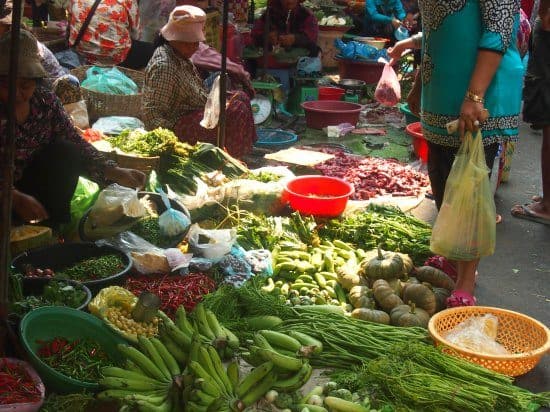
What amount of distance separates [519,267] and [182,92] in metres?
3.05

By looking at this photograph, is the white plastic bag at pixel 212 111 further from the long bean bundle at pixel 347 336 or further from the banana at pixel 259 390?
the banana at pixel 259 390

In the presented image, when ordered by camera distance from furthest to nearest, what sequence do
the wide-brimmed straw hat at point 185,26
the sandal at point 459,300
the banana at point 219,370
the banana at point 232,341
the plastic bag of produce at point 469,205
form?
the wide-brimmed straw hat at point 185,26 < the sandal at point 459,300 < the plastic bag of produce at point 469,205 < the banana at point 232,341 < the banana at point 219,370

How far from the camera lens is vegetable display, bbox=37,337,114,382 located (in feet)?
9.93

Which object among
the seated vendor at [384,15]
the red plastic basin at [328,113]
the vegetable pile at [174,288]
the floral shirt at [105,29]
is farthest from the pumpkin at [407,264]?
the seated vendor at [384,15]

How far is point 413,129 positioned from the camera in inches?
271

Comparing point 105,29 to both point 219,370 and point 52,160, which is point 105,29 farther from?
point 219,370

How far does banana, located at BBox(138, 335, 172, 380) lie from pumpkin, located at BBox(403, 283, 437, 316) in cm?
157

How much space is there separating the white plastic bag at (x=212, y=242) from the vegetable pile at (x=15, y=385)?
154 centimetres

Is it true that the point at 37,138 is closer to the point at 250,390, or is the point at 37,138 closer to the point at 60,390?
the point at 60,390

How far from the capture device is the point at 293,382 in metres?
2.83

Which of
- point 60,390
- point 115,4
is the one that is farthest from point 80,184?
point 115,4

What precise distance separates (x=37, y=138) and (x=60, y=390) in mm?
1824

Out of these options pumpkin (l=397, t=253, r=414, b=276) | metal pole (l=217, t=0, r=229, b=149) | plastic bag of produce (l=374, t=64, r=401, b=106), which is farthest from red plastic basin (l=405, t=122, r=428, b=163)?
pumpkin (l=397, t=253, r=414, b=276)

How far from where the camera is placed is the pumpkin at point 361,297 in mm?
3957
